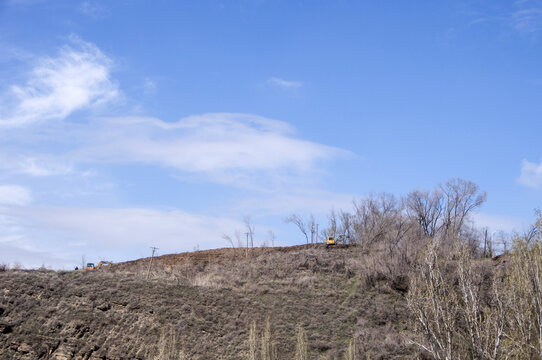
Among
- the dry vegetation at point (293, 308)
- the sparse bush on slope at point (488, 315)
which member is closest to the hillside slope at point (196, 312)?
the dry vegetation at point (293, 308)

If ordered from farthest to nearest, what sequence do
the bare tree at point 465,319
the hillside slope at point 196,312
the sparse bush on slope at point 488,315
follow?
the hillside slope at point 196,312, the sparse bush on slope at point 488,315, the bare tree at point 465,319

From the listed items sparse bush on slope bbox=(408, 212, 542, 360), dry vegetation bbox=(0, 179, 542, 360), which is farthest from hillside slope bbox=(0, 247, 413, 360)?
sparse bush on slope bbox=(408, 212, 542, 360)

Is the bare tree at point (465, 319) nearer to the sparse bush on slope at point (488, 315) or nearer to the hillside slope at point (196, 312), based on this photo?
the sparse bush on slope at point (488, 315)

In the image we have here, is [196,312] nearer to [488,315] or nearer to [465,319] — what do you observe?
[465,319]

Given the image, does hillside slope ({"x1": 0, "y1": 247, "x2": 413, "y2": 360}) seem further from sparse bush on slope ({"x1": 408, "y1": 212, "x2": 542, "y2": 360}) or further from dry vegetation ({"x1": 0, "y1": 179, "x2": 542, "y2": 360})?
sparse bush on slope ({"x1": 408, "y1": 212, "x2": 542, "y2": 360})

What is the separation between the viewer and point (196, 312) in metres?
29.0

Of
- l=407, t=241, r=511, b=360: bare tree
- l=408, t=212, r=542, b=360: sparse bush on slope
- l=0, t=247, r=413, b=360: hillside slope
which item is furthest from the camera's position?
l=0, t=247, r=413, b=360: hillside slope

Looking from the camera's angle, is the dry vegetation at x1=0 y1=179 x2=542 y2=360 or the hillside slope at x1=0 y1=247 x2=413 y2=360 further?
the hillside slope at x1=0 y1=247 x2=413 y2=360

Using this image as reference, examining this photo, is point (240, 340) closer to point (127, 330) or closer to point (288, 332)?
point (288, 332)

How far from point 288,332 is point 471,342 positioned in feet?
42.1

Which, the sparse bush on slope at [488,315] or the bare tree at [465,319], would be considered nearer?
the bare tree at [465,319]

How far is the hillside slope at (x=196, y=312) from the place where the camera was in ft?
81.4

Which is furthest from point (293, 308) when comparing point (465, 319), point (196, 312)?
point (465, 319)

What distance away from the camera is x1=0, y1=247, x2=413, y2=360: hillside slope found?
24.8 m
